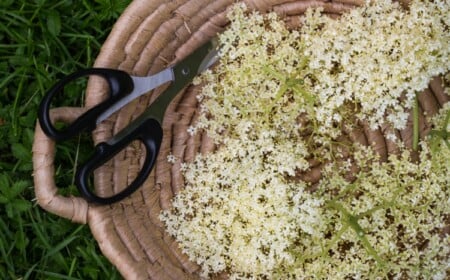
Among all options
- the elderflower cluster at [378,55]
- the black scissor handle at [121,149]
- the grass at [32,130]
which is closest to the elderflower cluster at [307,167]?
the elderflower cluster at [378,55]

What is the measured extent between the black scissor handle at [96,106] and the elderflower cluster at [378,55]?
0.35 meters

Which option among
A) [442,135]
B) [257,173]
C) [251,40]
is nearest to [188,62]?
[251,40]

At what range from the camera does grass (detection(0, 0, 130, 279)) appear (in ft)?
5.01

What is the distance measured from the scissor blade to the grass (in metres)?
0.20

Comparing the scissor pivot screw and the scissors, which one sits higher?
the scissor pivot screw

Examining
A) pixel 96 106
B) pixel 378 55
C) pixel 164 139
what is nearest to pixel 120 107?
pixel 96 106

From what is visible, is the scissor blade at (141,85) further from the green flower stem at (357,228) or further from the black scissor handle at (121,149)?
the green flower stem at (357,228)

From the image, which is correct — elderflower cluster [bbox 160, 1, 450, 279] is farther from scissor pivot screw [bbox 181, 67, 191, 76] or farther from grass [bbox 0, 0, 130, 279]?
grass [bbox 0, 0, 130, 279]

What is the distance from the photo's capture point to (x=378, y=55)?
1.33 meters

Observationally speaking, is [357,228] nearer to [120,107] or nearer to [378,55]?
[378,55]

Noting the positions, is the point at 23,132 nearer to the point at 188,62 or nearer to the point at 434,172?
the point at 188,62

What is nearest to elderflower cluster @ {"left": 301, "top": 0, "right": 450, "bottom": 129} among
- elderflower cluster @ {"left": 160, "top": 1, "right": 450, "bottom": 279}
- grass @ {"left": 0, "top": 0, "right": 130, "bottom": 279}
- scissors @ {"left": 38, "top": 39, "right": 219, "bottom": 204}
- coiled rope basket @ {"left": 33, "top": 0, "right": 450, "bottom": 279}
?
elderflower cluster @ {"left": 160, "top": 1, "right": 450, "bottom": 279}

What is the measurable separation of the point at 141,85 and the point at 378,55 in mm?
441

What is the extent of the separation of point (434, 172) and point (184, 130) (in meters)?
0.51
